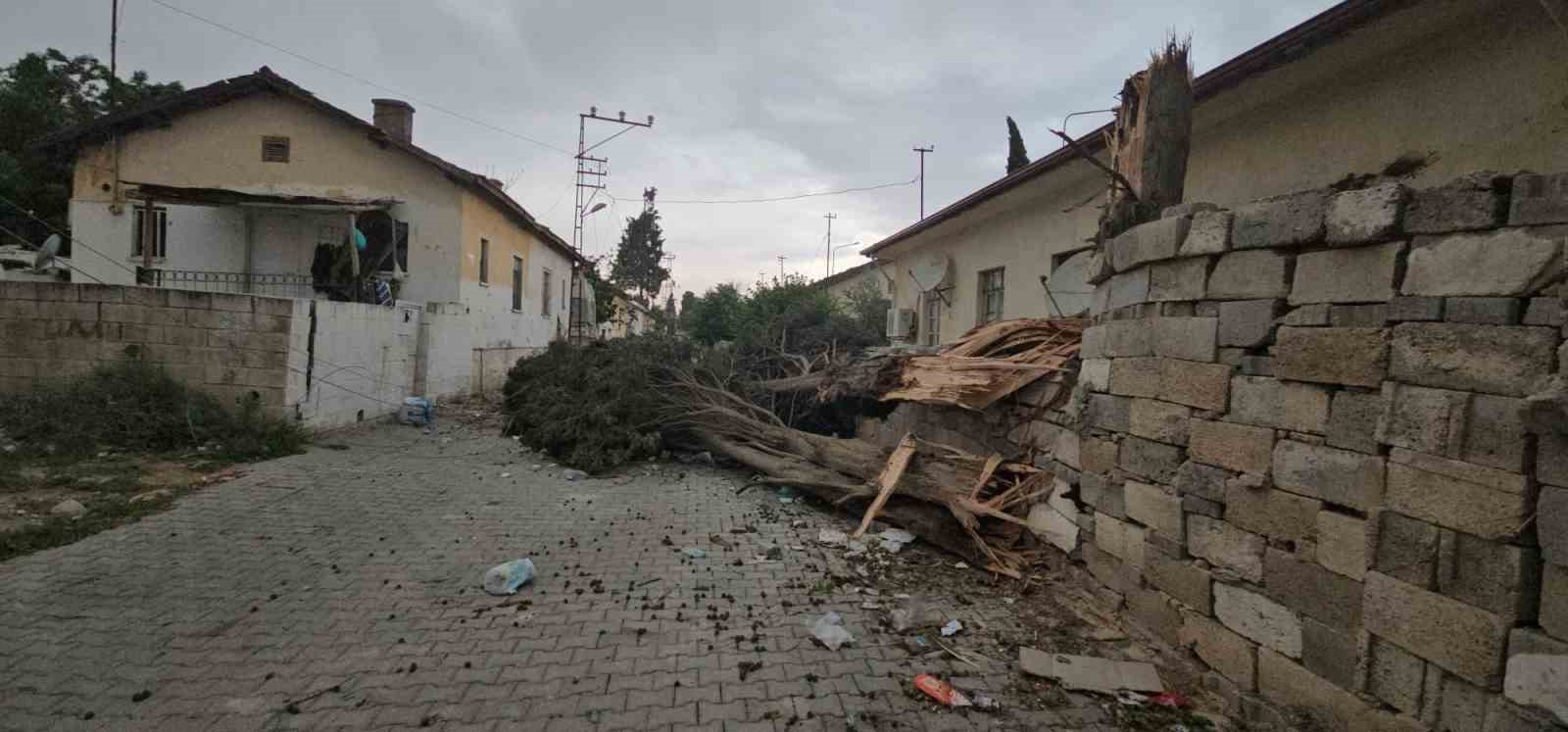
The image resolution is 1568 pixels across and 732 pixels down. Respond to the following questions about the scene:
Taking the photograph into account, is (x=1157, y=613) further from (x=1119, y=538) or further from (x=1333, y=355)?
(x=1333, y=355)

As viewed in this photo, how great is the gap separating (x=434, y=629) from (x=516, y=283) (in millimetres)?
15193

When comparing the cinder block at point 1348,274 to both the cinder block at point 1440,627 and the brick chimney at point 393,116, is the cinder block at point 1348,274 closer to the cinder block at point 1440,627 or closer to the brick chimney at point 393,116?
the cinder block at point 1440,627

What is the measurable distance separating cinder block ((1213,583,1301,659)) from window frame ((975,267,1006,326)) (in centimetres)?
765

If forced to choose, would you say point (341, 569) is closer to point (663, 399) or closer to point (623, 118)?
point (663, 399)

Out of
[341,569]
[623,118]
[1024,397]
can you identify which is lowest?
[341,569]

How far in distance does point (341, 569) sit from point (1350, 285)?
18.3 ft

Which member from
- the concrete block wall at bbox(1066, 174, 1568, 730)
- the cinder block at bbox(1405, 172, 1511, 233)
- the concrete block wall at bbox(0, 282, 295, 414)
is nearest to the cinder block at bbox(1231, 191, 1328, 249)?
the concrete block wall at bbox(1066, 174, 1568, 730)

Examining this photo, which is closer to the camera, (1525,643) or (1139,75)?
(1525,643)

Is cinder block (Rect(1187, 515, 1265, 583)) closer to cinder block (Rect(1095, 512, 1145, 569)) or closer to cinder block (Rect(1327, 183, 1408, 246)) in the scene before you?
cinder block (Rect(1095, 512, 1145, 569))

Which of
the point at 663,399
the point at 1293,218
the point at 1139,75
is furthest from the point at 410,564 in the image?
the point at 1139,75

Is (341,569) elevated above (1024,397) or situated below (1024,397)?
below

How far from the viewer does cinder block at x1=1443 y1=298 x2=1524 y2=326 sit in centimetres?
207

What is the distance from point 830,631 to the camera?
3.49m

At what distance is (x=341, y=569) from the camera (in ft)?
14.2
